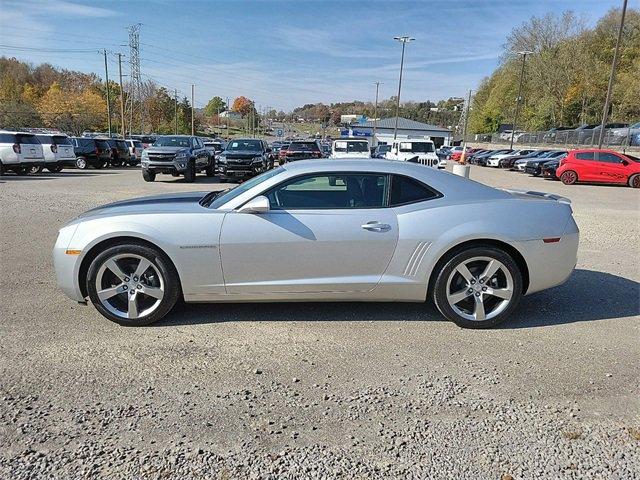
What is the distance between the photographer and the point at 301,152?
2197cm

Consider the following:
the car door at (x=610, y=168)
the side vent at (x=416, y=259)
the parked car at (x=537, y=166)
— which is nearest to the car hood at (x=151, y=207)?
the side vent at (x=416, y=259)

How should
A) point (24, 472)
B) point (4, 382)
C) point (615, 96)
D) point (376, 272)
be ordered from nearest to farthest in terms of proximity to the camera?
point (24, 472), point (4, 382), point (376, 272), point (615, 96)

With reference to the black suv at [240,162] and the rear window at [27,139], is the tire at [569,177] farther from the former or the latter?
the rear window at [27,139]

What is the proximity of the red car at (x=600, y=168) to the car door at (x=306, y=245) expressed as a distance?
20061 millimetres

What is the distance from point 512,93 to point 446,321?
86.1 metres

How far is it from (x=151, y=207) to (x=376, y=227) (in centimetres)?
205

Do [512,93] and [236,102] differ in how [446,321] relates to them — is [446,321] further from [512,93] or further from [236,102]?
[236,102]

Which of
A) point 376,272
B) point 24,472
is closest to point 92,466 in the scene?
point 24,472


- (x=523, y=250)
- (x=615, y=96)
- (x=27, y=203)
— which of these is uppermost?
(x=615, y=96)

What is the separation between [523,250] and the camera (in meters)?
4.02

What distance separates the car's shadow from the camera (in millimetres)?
4211

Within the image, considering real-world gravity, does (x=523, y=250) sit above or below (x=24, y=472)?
above

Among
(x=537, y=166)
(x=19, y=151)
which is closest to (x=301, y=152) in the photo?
(x=19, y=151)

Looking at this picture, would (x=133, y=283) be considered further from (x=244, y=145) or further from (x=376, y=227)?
(x=244, y=145)
